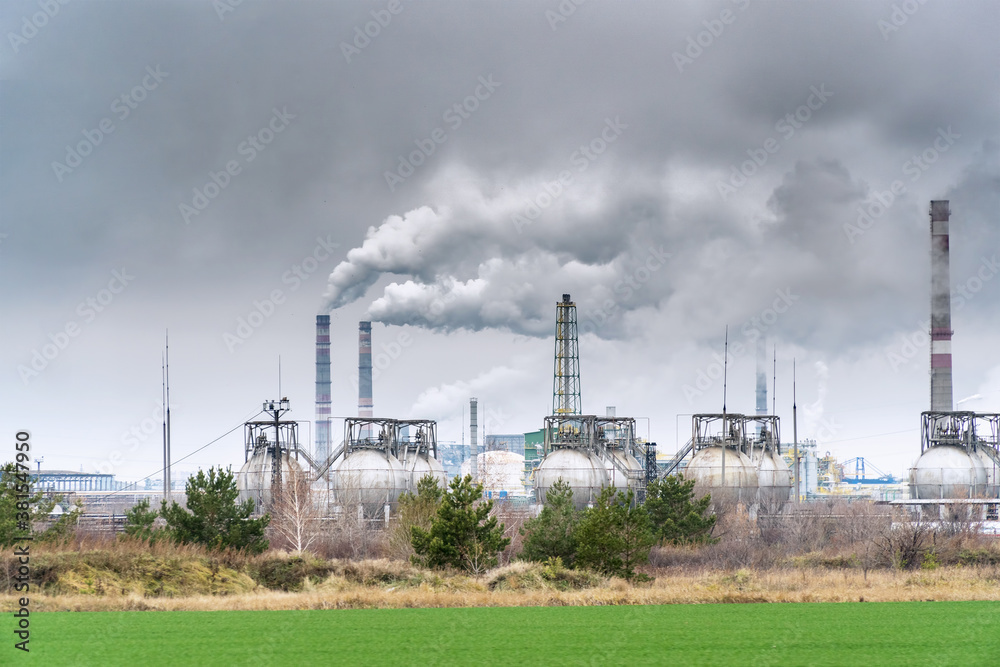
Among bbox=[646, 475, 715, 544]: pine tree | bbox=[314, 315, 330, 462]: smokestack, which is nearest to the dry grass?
bbox=[646, 475, 715, 544]: pine tree

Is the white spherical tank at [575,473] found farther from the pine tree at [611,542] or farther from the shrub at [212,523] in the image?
the pine tree at [611,542]

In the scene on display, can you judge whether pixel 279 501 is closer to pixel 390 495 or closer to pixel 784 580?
pixel 390 495

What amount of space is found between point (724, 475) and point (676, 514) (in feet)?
58.0

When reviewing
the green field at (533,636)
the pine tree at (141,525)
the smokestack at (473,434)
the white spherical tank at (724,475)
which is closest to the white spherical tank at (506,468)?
the smokestack at (473,434)

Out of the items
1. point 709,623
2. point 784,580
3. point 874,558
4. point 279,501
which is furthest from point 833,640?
point 279,501

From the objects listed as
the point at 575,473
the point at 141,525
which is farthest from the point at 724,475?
the point at 141,525

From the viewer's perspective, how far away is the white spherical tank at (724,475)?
204 feet

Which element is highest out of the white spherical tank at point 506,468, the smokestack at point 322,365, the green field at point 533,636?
the smokestack at point 322,365

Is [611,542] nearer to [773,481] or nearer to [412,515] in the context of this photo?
[412,515]

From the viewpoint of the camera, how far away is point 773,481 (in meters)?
65.3

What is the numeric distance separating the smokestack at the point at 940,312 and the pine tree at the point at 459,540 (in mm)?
48811

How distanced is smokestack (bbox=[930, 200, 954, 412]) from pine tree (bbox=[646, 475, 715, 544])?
100ft

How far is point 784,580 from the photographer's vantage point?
32281mm

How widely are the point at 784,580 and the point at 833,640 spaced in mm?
13087
